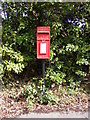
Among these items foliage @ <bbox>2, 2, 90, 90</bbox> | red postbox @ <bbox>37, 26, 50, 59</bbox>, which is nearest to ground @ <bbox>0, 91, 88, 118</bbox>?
foliage @ <bbox>2, 2, 90, 90</bbox>

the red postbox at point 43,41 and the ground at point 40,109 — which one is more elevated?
the red postbox at point 43,41

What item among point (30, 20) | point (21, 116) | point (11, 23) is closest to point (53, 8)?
point (30, 20)

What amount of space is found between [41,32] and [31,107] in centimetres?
157

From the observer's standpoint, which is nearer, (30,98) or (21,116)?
(21,116)

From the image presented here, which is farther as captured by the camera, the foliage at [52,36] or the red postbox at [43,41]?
the foliage at [52,36]

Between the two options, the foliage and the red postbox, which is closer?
the red postbox

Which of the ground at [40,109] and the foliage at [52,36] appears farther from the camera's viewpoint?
the foliage at [52,36]

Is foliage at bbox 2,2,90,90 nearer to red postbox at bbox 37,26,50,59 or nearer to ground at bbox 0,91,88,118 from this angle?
red postbox at bbox 37,26,50,59

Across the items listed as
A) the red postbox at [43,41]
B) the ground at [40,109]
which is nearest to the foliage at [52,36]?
the red postbox at [43,41]

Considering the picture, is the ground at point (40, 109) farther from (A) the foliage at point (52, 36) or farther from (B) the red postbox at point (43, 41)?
(B) the red postbox at point (43, 41)

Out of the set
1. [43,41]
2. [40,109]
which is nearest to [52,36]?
[43,41]

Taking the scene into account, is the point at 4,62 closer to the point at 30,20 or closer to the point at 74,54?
the point at 30,20

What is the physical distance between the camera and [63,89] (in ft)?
10.00

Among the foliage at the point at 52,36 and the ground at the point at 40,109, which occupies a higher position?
the foliage at the point at 52,36
